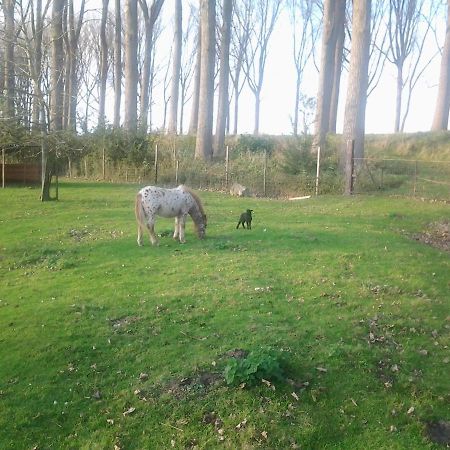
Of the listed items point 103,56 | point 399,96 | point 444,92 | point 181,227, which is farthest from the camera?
point 399,96

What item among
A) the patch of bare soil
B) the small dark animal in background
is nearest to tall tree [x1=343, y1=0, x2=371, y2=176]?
the patch of bare soil

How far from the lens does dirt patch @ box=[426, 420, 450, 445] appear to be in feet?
18.9

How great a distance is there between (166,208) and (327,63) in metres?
21.4

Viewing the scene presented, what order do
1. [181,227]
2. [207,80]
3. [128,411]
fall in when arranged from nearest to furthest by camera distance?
1. [128,411]
2. [181,227]
3. [207,80]

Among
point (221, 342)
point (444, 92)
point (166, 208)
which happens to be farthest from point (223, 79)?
point (221, 342)

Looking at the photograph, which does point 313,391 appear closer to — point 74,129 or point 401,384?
point 401,384

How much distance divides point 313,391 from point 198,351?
173cm

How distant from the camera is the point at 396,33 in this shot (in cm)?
5000

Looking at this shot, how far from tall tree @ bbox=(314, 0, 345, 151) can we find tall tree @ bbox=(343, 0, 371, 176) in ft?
16.4

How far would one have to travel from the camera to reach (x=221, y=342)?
753 centimetres

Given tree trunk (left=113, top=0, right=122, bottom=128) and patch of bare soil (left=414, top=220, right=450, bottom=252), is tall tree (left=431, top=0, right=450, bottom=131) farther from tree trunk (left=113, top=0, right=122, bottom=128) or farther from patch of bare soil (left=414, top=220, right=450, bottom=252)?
tree trunk (left=113, top=0, right=122, bottom=128)

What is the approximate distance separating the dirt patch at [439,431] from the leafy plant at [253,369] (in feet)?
5.83

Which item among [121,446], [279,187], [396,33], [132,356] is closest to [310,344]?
[132,356]

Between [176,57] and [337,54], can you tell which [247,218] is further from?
[176,57]
